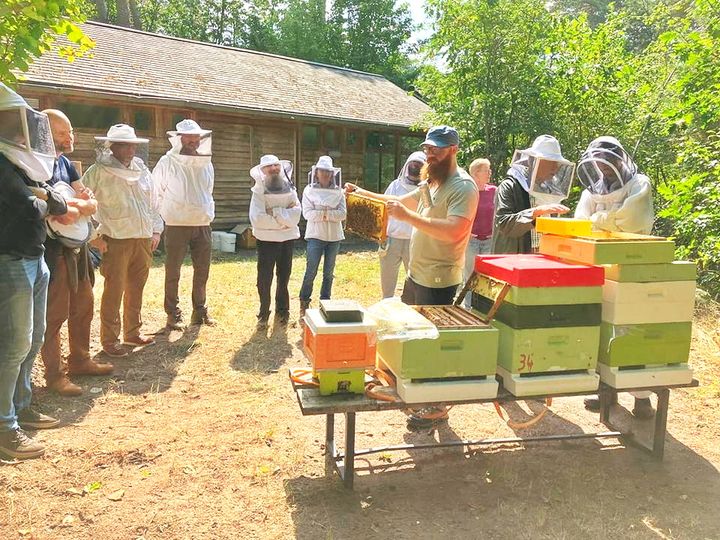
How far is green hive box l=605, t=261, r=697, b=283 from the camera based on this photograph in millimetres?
3221

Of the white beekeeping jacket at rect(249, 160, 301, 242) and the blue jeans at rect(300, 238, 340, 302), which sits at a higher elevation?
the white beekeeping jacket at rect(249, 160, 301, 242)

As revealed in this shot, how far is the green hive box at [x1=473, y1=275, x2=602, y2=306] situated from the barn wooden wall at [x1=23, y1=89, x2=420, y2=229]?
36.5 feet

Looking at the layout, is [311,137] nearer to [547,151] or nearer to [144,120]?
[144,120]

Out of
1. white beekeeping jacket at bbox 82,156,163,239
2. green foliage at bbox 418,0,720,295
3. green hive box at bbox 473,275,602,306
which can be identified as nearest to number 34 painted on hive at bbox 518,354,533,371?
green hive box at bbox 473,275,602,306

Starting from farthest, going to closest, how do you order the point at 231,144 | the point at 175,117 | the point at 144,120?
the point at 231,144, the point at 175,117, the point at 144,120

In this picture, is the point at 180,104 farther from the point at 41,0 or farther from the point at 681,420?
the point at 681,420

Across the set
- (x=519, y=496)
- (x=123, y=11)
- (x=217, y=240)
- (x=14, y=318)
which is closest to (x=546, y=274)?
(x=519, y=496)

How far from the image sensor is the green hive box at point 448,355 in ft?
9.69

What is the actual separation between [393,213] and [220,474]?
1923 millimetres

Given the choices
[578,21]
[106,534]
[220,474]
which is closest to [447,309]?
[220,474]

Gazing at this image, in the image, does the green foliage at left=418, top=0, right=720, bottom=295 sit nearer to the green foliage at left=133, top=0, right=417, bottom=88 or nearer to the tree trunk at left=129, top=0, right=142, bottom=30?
the tree trunk at left=129, top=0, right=142, bottom=30

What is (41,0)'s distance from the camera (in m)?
2.87

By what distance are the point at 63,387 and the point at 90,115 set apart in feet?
30.9

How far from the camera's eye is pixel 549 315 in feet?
10.2
